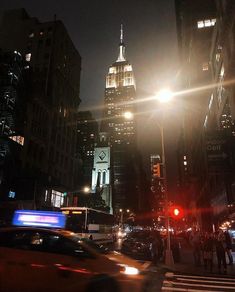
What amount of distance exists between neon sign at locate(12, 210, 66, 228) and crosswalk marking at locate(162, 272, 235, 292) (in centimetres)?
819

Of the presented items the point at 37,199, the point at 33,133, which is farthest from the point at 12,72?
the point at 37,199

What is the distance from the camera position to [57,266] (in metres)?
6.50

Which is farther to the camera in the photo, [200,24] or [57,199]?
[200,24]

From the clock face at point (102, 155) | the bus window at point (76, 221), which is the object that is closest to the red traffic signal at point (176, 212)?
the bus window at point (76, 221)

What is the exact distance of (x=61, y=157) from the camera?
69.9 m

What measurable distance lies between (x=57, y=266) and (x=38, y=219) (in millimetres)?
13734

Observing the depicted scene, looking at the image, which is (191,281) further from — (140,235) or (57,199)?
(57,199)

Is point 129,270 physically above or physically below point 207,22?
below

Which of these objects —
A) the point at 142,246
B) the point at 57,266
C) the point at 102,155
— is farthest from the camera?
the point at 102,155

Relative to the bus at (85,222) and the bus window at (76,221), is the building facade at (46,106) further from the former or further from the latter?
the bus window at (76,221)

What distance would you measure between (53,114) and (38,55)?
19565 mm

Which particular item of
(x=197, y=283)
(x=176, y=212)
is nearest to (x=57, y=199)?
(x=176, y=212)

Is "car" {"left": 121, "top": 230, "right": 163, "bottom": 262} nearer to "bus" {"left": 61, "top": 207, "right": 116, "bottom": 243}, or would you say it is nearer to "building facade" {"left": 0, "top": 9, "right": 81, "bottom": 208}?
"bus" {"left": 61, "top": 207, "right": 116, "bottom": 243}

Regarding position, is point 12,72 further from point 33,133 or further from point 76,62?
point 76,62
